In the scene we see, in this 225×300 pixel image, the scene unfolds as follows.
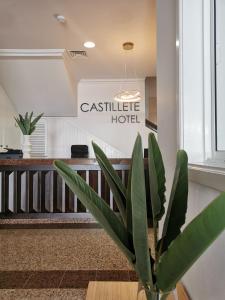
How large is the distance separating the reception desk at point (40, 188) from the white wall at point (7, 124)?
6.87ft

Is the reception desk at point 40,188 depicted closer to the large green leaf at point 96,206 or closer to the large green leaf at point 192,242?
the large green leaf at point 96,206

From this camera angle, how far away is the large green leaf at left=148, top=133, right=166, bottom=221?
32.0 inches

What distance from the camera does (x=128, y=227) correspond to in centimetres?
79

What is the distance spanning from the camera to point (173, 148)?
156cm

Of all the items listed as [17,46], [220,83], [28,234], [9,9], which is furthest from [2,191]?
[220,83]

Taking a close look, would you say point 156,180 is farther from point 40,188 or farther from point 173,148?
point 40,188

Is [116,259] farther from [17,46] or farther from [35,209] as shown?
[17,46]

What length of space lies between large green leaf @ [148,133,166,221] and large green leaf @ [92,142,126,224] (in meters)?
0.11

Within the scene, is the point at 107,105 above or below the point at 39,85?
below

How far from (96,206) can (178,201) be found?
0.30 metres

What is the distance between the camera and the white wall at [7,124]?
522 centimetres

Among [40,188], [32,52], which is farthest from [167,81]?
[32,52]

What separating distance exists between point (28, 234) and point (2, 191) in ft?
2.78

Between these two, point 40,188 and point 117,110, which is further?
point 117,110
